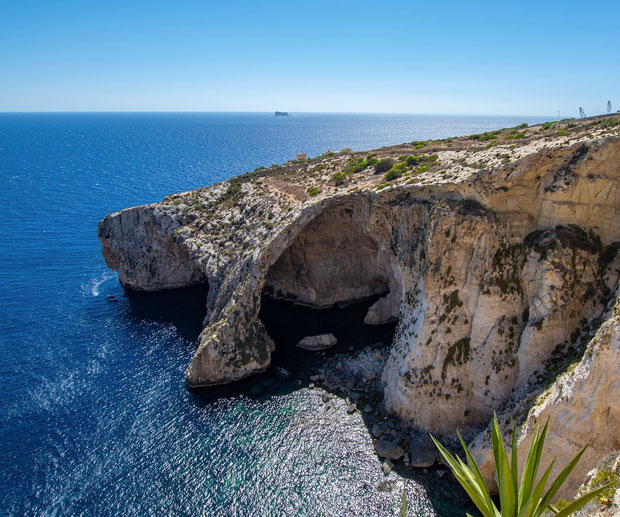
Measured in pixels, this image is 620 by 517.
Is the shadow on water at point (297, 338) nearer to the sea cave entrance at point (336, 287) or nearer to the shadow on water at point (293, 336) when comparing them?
the shadow on water at point (293, 336)

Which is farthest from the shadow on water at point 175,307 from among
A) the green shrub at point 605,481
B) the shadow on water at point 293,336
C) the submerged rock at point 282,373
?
the green shrub at point 605,481

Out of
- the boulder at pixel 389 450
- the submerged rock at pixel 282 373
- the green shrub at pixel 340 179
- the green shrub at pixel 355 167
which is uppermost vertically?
the green shrub at pixel 355 167

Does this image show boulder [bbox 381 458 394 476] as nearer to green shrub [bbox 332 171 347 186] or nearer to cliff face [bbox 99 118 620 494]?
cliff face [bbox 99 118 620 494]

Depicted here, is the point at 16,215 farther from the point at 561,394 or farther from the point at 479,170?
the point at 561,394

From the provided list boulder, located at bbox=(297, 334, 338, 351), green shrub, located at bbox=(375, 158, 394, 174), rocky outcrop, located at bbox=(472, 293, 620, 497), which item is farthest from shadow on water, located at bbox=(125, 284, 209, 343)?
rocky outcrop, located at bbox=(472, 293, 620, 497)

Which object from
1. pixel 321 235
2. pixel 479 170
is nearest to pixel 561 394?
pixel 479 170
